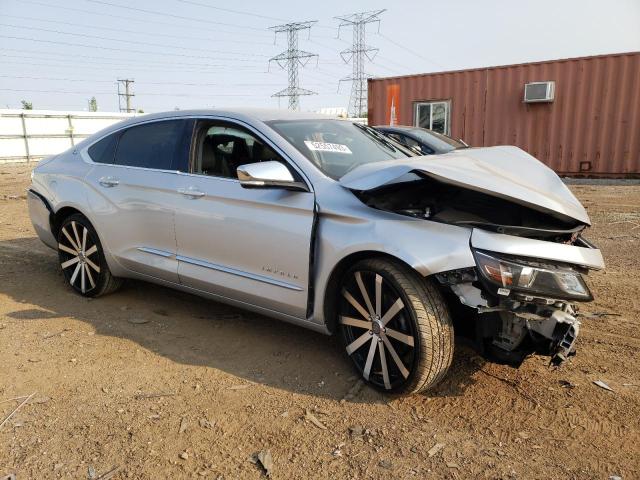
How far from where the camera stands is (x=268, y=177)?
296 cm

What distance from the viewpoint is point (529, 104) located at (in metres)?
13.3

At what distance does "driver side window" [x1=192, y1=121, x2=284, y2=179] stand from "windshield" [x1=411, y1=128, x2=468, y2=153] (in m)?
4.90

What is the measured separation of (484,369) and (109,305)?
120 inches

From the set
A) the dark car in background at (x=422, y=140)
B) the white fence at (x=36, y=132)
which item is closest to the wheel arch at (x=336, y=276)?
the dark car in background at (x=422, y=140)

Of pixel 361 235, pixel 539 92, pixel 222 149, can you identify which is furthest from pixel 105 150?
pixel 539 92

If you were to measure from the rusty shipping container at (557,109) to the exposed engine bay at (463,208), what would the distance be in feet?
37.6

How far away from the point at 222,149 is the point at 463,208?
5.77 feet

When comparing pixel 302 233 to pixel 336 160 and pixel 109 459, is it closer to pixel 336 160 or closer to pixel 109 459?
pixel 336 160

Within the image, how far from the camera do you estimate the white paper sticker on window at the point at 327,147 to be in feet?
10.9

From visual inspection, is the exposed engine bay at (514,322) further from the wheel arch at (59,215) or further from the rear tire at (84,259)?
the wheel arch at (59,215)

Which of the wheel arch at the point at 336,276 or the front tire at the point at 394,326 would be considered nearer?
the front tire at the point at 394,326

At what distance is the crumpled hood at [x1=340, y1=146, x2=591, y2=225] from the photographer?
2.59 meters

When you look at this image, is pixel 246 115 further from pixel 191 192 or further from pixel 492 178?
pixel 492 178

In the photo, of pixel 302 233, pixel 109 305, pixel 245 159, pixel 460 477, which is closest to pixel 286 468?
pixel 460 477
